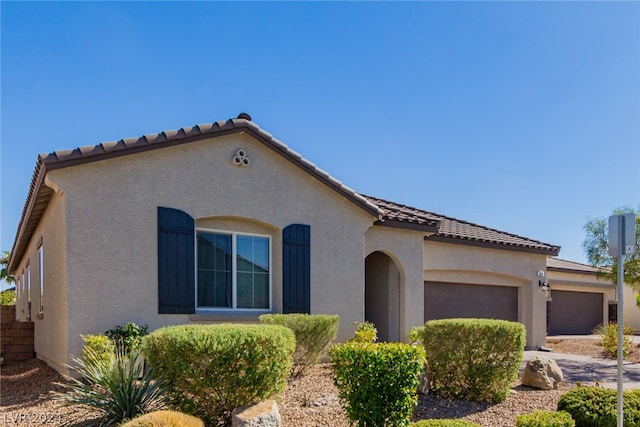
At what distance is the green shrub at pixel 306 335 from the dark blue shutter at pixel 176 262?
1731mm

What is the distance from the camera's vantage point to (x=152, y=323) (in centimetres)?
963

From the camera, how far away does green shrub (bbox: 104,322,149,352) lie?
890cm

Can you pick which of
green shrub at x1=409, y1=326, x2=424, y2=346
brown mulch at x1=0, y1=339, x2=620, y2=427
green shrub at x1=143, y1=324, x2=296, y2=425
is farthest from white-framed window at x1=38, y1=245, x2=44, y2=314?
green shrub at x1=409, y1=326, x2=424, y2=346

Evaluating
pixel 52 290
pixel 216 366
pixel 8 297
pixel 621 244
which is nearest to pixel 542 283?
pixel 621 244

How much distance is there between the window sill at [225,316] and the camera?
399 inches

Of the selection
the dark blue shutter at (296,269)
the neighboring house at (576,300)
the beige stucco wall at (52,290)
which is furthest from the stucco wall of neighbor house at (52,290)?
the neighboring house at (576,300)

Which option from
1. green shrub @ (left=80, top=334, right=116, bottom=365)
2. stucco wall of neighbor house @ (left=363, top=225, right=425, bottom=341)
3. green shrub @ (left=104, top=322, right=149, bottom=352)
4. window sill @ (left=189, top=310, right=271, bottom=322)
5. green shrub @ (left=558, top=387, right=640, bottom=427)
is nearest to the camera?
green shrub @ (left=558, top=387, right=640, bottom=427)

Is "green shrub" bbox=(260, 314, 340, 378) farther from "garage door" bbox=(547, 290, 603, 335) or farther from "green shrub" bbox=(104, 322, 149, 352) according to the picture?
"garage door" bbox=(547, 290, 603, 335)

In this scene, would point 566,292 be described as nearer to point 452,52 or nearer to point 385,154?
point 385,154

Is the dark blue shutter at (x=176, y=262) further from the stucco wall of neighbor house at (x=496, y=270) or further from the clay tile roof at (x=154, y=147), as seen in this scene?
the stucco wall of neighbor house at (x=496, y=270)

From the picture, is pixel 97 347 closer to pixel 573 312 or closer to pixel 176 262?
pixel 176 262

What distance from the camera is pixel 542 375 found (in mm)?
9805

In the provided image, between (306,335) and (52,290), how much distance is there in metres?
5.78

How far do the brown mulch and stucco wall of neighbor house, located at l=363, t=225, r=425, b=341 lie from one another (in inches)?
157
